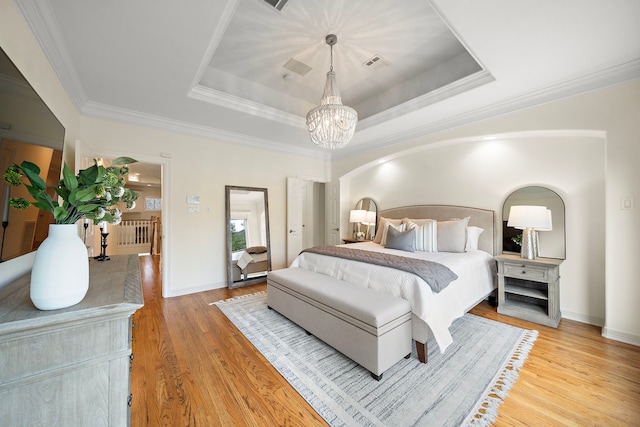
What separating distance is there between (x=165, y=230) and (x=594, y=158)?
5.43 m

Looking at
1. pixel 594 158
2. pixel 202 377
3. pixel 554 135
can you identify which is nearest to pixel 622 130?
Answer: pixel 594 158

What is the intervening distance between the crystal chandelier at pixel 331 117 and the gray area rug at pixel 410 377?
213 cm

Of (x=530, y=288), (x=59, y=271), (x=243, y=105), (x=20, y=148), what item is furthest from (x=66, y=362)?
(x=530, y=288)

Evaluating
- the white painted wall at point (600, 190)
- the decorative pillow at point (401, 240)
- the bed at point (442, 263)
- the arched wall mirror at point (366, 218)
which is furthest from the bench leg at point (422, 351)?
the arched wall mirror at point (366, 218)

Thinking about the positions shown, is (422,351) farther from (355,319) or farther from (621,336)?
(621,336)

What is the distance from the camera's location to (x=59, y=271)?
917 millimetres

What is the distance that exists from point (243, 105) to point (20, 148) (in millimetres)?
2409

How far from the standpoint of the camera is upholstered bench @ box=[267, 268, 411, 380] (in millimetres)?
1825

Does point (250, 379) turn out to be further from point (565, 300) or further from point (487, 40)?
point (565, 300)

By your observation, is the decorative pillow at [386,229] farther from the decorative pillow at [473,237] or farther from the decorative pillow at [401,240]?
the decorative pillow at [473,237]

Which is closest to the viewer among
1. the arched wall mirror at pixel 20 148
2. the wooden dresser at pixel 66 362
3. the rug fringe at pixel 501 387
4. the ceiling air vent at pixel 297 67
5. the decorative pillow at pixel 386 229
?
the wooden dresser at pixel 66 362

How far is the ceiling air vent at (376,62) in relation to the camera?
298cm

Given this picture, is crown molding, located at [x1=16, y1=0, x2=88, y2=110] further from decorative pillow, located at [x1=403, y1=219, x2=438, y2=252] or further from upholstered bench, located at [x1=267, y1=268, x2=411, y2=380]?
decorative pillow, located at [x1=403, y1=219, x2=438, y2=252]

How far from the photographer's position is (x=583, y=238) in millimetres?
2779
